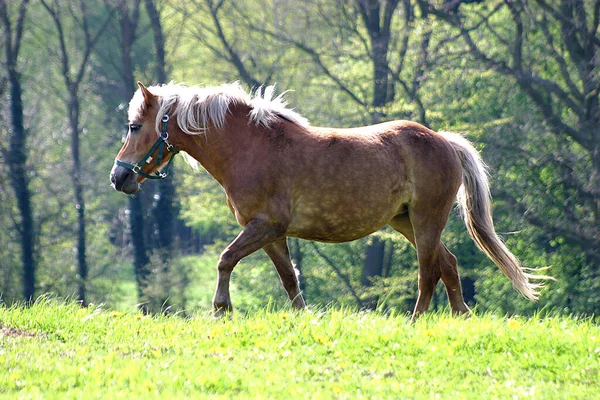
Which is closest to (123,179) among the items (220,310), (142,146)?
(142,146)

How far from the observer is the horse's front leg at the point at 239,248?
7.74 meters

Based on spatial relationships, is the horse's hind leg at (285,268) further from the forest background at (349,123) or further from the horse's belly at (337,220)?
the forest background at (349,123)

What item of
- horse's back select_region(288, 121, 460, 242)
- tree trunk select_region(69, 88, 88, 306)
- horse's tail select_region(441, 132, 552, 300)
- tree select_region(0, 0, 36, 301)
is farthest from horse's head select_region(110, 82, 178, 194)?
tree trunk select_region(69, 88, 88, 306)

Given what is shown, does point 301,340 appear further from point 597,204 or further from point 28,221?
point 28,221

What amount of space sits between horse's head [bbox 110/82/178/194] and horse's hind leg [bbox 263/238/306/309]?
1389mm

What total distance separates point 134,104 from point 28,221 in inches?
883

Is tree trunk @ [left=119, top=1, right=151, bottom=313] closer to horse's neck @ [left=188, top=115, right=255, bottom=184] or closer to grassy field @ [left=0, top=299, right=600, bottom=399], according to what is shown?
horse's neck @ [left=188, top=115, right=255, bottom=184]

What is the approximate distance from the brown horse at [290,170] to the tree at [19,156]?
71.2ft

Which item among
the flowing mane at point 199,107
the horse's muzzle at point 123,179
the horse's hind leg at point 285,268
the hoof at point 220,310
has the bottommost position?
the hoof at point 220,310

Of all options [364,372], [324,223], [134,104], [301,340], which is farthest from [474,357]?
[134,104]

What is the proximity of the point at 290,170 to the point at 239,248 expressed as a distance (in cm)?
90

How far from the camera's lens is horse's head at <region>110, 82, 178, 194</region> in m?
8.15

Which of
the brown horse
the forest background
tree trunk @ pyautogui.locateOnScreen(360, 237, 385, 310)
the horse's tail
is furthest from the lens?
tree trunk @ pyautogui.locateOnScreen(360, 237, 385, 310)

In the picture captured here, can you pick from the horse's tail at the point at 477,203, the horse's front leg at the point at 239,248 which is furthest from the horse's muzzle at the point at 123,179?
the horse's tail at the point at 477,203
